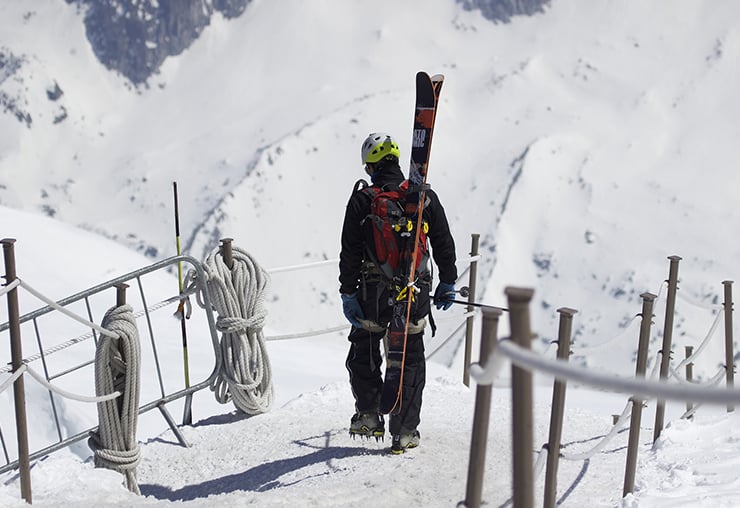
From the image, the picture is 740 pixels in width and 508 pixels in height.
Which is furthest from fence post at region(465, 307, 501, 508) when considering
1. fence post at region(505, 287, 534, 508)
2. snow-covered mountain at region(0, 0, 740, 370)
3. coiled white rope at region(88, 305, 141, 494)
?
snow-covered mountain at region(0, 0, 740, 370)

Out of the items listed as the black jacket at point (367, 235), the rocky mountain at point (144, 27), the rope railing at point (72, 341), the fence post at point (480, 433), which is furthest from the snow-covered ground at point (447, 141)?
the fence post at point (480, 433)

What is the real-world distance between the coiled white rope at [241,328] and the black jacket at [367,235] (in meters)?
1.35

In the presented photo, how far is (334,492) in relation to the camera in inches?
195

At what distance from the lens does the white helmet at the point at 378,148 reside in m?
5.57

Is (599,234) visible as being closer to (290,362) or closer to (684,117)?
(684,117)

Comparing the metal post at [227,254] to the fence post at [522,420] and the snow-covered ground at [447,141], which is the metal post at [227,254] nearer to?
the fence post at [522,420]

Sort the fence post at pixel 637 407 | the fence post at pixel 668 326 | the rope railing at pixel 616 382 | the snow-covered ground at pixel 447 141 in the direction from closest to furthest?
1. the rope railing at pixel 616 382
2. the fence post at pixel 637 407
3. the fence post at pixel 668 326
4. the snow-covered ground at pixel 447 141

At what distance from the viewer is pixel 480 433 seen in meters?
2.70

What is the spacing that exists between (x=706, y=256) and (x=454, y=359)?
63.3 feet

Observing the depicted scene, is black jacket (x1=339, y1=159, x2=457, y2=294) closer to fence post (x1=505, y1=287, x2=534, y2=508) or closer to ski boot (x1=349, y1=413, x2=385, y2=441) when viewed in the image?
ski boot (x1=349, y1=413, x2=385, y2=441)

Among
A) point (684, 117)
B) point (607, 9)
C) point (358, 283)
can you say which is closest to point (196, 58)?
point (607, 9)

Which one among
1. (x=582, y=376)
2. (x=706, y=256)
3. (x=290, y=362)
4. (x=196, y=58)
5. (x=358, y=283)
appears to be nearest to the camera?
(x=582, y=376)

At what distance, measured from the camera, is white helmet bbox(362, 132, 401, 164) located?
5566 millimetres

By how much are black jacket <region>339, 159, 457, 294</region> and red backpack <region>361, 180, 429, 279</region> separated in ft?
0.15
